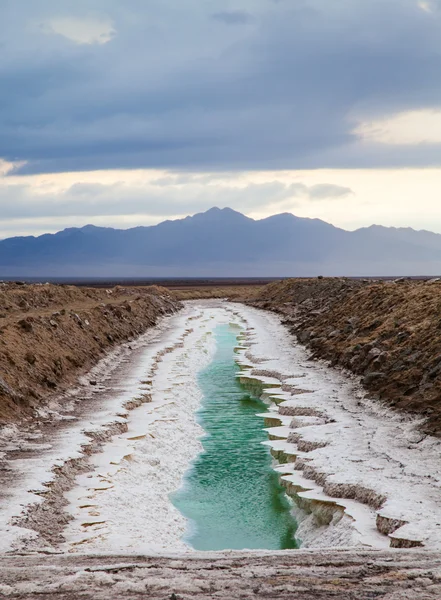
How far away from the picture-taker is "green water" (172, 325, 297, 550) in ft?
43.2

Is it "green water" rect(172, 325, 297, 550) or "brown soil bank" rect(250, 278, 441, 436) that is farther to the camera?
"brown soil bank" rect(250, 278, 441, 436)

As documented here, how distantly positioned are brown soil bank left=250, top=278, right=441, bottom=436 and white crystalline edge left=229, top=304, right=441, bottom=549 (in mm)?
692

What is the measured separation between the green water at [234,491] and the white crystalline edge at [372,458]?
709 mm

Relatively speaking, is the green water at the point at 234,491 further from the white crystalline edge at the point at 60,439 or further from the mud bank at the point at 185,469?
the white crystalline edge at the point at 60,439

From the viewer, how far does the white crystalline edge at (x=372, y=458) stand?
12078 millimetres

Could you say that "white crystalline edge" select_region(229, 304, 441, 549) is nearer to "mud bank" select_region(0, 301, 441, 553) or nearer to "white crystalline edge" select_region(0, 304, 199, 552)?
"mud bank" select_region(0, 301, 441, 553)

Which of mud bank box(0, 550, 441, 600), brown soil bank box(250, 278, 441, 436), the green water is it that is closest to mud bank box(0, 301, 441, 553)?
the green water

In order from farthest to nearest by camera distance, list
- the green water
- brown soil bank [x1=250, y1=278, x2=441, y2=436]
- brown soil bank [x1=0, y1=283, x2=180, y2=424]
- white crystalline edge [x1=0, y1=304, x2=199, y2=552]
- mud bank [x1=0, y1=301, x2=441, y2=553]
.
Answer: brown soil bank [x1=0, y1=283, x2=180, y2=424] → brown soil bank [x1=250, y1=278, x2=441, y2=436] → the green water → white crystalline edge [x1=0, y1=304, x2=199, y2=552] → mud bank [x1=0, y1=301, x2=441, y2=553]

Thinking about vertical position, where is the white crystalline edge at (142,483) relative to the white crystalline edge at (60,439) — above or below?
below

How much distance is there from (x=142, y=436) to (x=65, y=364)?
28.4 feet

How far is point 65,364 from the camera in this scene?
1062 inches

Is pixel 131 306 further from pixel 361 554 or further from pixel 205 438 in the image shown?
pixel 361 554

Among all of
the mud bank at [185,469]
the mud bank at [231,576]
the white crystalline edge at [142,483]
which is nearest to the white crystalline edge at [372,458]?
the mud bank at [185,469]

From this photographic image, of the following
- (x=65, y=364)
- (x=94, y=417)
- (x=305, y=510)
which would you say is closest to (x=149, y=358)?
(x=65, y=364)
